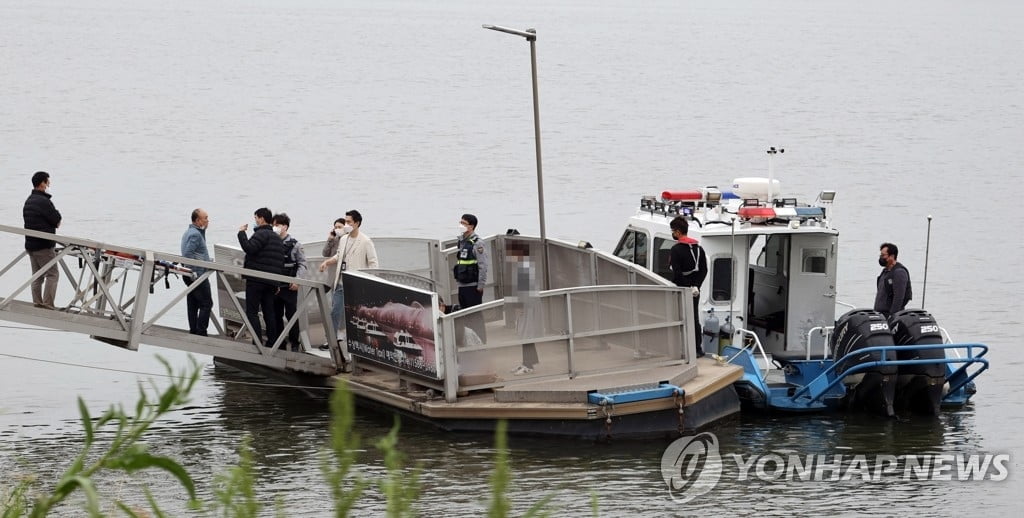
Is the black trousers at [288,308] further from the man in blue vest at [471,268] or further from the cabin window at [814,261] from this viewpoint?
the cabin window at [814,261]

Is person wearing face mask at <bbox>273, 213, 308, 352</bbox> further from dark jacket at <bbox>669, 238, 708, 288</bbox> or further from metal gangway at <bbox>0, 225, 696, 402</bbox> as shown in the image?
dark jacket at <bbox>669, 238, 708, 288</bbox>

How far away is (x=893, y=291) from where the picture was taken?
17.8m

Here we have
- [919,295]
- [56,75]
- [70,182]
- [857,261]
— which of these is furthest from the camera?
[56,75]

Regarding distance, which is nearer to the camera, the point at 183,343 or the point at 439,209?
the point at 183,343

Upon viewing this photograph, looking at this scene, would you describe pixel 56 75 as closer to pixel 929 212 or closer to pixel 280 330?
pixel 929 212

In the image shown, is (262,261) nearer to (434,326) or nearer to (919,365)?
(434,326)

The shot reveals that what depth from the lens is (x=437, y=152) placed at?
171ft

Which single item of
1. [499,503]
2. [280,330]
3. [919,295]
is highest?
[499,503]

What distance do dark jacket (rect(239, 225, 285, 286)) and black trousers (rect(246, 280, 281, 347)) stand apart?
77 millimetres

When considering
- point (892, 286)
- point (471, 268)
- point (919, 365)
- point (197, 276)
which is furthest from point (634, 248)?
point (197, 276)

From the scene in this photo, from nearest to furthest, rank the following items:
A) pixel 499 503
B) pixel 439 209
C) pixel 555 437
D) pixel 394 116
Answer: pixel 499 503
pixel 555 437
pixel 439 209
pixel 394 116

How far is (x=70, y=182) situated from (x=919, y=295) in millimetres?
26307

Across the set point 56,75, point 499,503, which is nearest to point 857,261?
point 499,503

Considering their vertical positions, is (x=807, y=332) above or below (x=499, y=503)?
below
